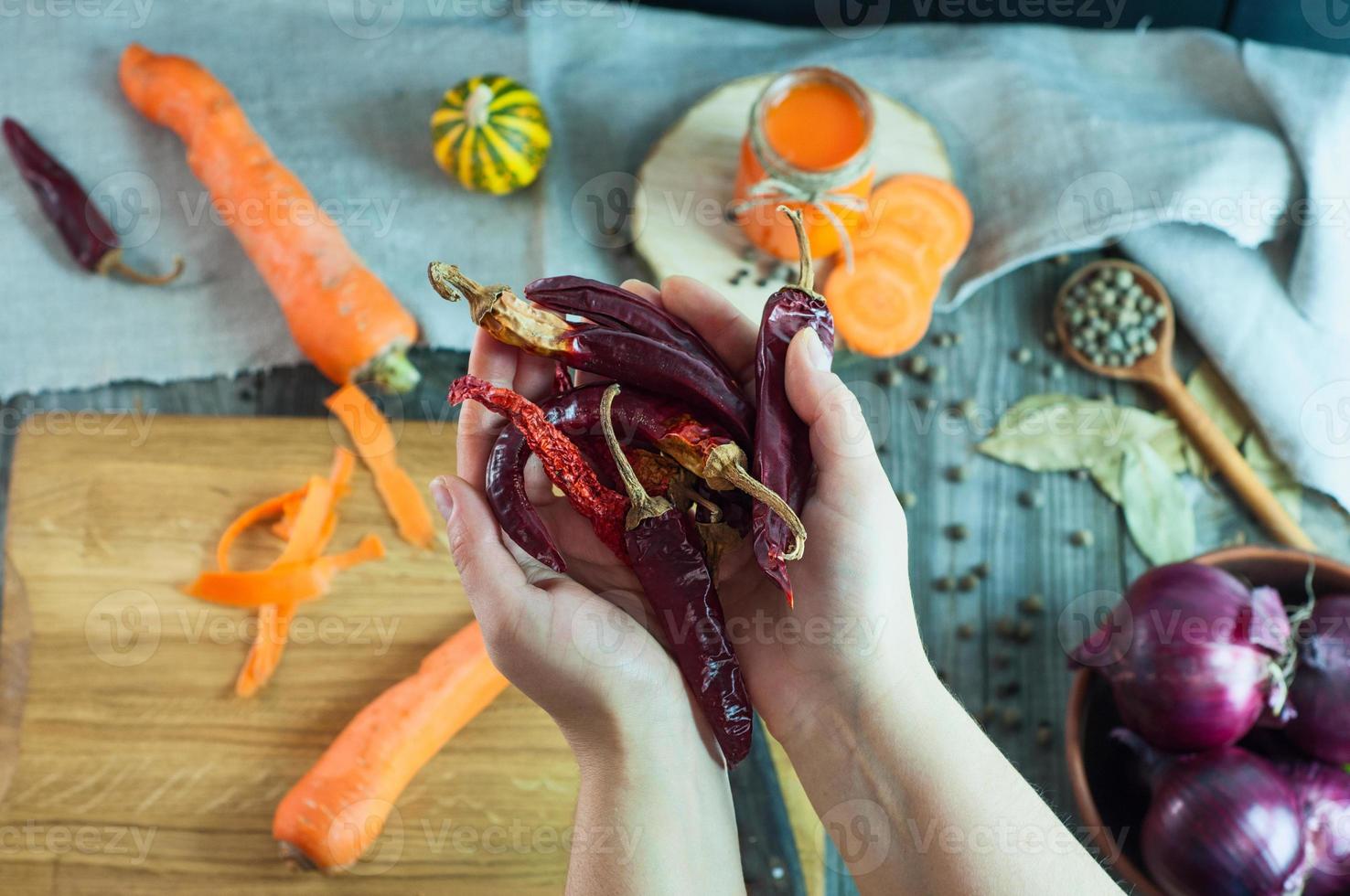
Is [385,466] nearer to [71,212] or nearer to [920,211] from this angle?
[71,212]

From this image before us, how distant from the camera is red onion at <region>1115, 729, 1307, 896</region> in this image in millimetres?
2172

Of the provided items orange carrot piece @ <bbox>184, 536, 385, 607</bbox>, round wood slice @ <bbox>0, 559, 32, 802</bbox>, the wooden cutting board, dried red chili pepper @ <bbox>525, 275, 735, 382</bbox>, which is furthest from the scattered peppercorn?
round wood slice @ <bbox>0, 559, 32, 802</bbox>

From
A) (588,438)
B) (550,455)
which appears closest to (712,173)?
(588,438)

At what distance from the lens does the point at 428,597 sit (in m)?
2.56

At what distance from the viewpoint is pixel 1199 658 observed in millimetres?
2248

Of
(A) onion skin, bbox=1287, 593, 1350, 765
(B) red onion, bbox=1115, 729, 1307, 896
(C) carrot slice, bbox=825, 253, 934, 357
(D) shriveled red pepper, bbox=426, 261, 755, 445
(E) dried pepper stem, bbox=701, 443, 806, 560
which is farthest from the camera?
(C) carrot slice, bbox=825, 253, 934, 357

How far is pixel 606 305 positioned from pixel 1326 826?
190cm

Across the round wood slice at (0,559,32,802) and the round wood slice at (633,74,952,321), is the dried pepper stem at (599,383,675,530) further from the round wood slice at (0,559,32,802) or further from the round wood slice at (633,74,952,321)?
the round wood slice at (0,559,32,802)

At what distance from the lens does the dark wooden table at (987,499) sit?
279 centimetres

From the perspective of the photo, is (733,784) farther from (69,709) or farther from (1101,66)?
A: (1101,66)

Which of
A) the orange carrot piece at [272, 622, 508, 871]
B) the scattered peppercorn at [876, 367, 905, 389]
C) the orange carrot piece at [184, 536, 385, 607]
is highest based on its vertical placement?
the scattered peppercorn at [876, 367, 905, 389]

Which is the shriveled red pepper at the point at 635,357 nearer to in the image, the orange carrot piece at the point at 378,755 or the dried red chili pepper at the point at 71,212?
the orange carrot piece at the point at 378,755

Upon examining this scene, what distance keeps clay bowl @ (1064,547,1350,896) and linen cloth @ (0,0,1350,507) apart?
0.48 metres

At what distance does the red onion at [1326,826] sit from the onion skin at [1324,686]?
2.2 inches
